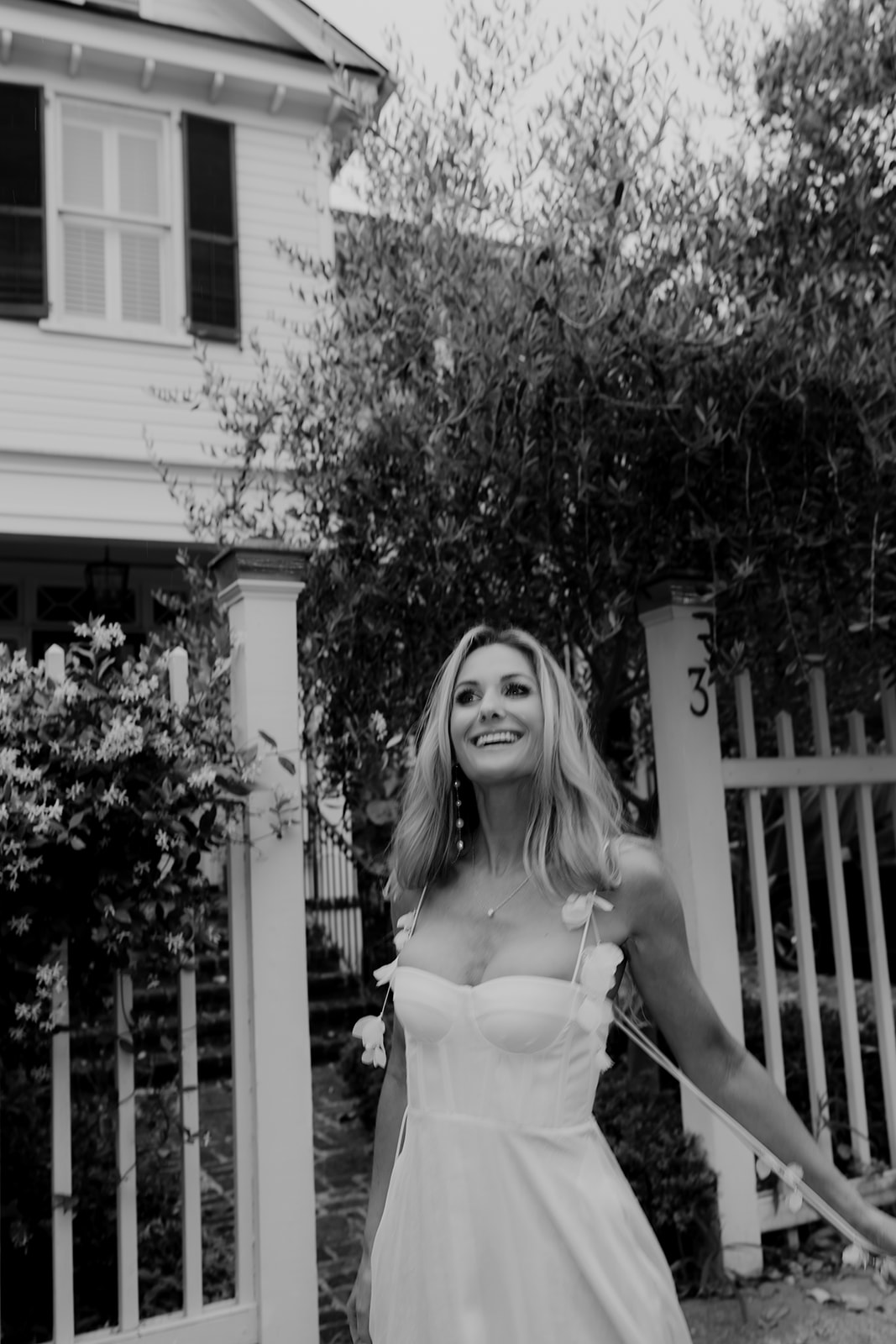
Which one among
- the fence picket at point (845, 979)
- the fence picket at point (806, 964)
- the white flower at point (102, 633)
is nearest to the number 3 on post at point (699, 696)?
the fence picket at point (806, 964)

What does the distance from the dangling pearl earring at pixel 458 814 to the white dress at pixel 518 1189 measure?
1.40 ft

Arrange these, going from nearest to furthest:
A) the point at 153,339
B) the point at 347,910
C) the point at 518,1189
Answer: the point at 518,1189
the point at 347,910
the point at 153,339

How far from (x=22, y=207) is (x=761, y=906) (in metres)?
7.42

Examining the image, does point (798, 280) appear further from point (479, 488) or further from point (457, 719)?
point (457, 719)

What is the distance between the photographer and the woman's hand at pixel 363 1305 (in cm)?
222

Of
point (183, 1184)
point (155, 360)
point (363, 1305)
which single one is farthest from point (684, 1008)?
point (155, 360)

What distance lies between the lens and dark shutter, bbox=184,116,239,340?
8.48m

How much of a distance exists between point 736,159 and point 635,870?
2.51 meters

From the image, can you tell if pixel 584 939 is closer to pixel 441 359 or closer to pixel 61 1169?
pixel 61 1169

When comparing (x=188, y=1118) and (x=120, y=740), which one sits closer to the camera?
(x=120, y=740)

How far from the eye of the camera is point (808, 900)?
381 cm

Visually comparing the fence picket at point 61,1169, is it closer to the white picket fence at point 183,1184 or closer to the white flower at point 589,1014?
the white picket fence at point 183,1184

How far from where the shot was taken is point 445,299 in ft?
11.0

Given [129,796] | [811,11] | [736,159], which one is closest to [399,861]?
[129,796]
